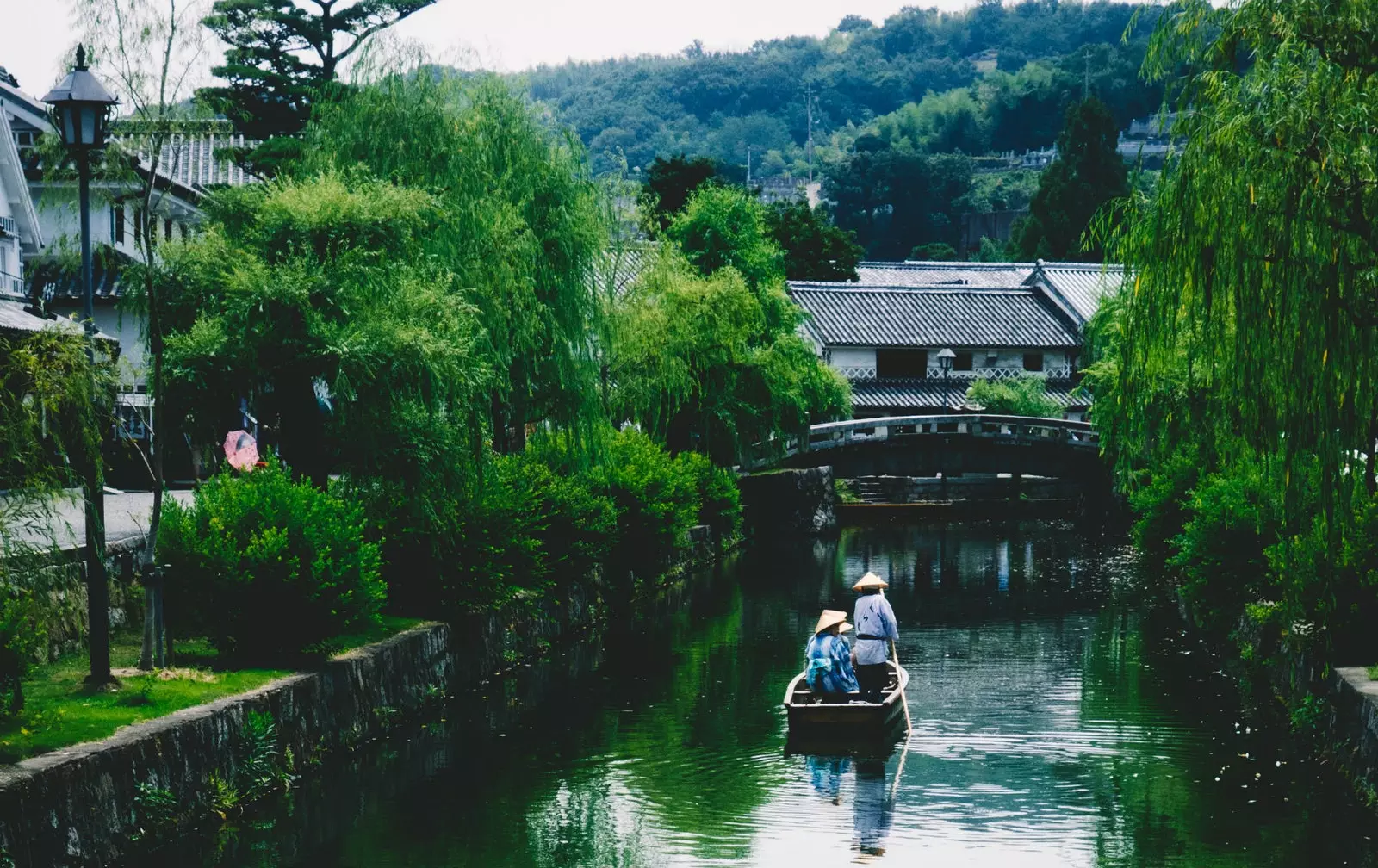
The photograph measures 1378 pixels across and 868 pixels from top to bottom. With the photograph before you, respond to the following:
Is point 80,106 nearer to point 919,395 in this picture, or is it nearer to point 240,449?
point 240,449

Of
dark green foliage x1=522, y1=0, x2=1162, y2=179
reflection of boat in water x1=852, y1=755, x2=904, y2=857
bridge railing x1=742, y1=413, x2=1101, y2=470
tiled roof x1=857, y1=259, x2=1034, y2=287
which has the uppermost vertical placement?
dark green foliage x1=522, y1=0, x2=1162, y2=179

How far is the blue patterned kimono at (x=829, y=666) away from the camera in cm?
1994

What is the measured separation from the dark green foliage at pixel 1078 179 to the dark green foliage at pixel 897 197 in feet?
74.4

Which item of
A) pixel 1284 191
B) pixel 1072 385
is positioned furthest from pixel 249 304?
pixel 1072 385

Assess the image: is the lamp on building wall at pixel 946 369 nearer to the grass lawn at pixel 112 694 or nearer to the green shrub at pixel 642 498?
the green shrub at pixel 642 498

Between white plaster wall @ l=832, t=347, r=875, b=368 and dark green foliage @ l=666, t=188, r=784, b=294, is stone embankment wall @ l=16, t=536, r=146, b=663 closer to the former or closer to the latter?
dark green foliage @ l=666, t=188, r=784, b=294

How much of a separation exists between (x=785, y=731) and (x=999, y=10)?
598ft

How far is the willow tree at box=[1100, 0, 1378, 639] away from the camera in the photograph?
48.4ft

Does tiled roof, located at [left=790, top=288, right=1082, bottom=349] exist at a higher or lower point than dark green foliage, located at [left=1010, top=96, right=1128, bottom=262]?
lower

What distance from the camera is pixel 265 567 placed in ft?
59.2

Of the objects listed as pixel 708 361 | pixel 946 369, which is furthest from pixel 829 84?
pixel 708 361

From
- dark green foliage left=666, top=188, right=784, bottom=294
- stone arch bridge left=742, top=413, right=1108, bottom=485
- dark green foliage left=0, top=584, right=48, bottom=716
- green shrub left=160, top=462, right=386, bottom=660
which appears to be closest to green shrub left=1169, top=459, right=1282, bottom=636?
green shrub left=160, top=462, right=386, bottom=660

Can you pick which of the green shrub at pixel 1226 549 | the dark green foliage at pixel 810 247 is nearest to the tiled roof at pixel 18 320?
the green shrub at pixel 1226 549

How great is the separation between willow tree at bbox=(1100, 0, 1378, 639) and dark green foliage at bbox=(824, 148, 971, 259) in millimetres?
90953
